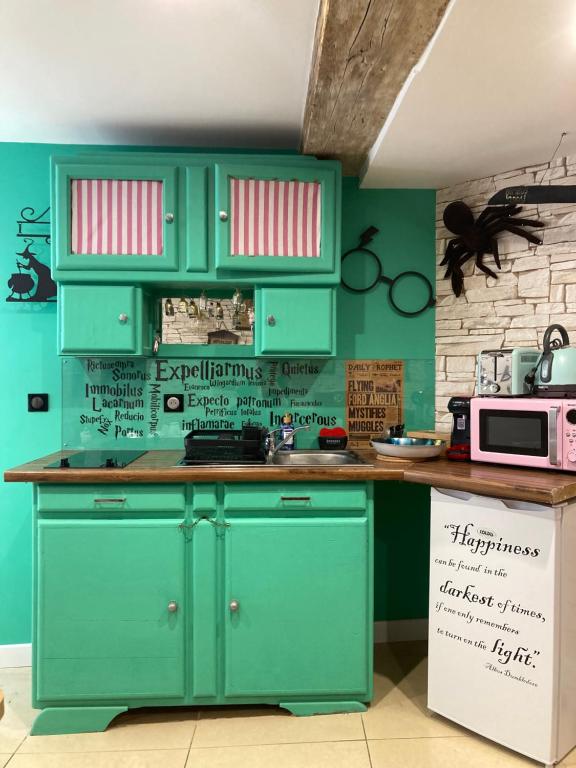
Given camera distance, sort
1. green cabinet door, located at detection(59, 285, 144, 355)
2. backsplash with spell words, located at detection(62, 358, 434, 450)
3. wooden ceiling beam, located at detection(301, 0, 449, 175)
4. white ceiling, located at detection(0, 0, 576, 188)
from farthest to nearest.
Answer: backsplash with spell words, located at detection(62, 358, 434, 450) → green cabinet door, located at detection(59, 285, 144, 355) → white ceiling, located at detection(0, 0, 576, 188) → wooden ceiling beam, located at detection(301, 0, 449, 175)

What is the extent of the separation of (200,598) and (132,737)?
565 mm

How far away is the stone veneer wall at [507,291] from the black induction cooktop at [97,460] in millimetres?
1605

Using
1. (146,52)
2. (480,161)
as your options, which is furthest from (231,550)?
(480,161)

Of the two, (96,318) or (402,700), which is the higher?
(96,318)

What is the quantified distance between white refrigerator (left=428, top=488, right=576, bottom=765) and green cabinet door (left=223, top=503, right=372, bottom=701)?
12.8 inches

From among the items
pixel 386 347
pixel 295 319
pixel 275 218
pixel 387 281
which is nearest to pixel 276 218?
pixel 275 218

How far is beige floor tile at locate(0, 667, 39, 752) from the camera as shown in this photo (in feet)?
6.39

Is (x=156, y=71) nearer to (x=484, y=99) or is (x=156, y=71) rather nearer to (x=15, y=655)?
(x=484, y=99)

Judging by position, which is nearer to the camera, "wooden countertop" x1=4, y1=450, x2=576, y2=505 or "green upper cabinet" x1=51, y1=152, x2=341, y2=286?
"wooden countertop" x1=4, y1=450, x2=576, y2=505

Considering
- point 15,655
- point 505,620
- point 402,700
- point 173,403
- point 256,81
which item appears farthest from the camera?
point 173,403

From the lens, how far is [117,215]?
7.59 feet

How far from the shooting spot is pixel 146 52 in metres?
1.86

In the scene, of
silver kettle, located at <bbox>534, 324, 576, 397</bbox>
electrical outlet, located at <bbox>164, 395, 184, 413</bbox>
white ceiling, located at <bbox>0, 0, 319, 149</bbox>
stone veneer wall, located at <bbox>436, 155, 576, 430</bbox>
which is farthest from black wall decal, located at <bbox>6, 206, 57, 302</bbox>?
silver kettle, located at <bbox>534, 324, 576, 397</bbox>

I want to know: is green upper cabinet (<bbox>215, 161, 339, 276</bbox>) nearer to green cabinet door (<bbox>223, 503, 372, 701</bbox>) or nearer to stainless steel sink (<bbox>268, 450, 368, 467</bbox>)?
stainless steel sink (<bbox>268, 450, 368, 467</bbox>)
